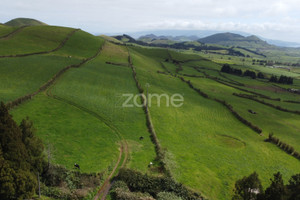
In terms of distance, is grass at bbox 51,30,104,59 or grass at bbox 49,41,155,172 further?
grass at bbox 51,30,104,59

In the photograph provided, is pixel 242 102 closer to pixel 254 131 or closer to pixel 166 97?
pixel 254 131

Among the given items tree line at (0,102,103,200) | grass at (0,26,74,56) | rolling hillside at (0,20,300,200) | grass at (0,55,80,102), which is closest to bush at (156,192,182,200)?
rolling hillside at (0,20,300,200)

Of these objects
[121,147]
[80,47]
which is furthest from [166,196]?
[80,47]

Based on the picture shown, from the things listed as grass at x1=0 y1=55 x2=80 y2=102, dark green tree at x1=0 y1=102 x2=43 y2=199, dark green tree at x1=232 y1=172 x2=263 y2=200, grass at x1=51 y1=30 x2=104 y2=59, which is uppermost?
grass at x1=51 y1=30 x2=104 y2=59

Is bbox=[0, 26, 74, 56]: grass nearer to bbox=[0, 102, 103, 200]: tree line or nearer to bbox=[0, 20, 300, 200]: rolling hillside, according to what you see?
bbox=[0, 20, 300, 200]: rolling hillside

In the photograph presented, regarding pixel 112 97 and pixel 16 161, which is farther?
pixel 112 97

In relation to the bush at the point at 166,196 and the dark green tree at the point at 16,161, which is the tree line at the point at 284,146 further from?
the dark green tree at the point at 16,161

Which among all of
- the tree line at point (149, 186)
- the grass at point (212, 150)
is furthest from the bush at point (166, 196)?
the grass at point (212, 150)

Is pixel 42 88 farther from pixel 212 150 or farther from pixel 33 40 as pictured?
pixel 33 40

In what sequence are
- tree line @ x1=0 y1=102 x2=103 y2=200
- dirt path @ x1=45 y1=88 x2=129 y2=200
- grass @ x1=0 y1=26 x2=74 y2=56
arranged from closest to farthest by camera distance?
tree line @ x1=0 y1=102 x2=103 y2=200, dirt path @ x1=45 y1=88 x2=129 y2=200, grass @ x1=0 y1=26 x2=74 y2=56

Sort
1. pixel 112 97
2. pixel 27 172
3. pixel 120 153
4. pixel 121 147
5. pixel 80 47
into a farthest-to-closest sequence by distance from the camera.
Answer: pixel 80 47
pixel 112 97
pixel 121 147
pixel 120 153
pixel 27 172
